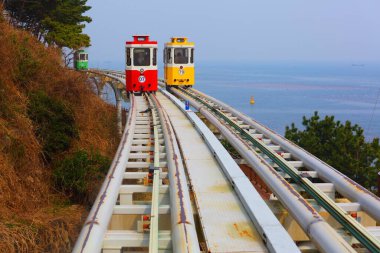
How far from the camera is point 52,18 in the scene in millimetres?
34312

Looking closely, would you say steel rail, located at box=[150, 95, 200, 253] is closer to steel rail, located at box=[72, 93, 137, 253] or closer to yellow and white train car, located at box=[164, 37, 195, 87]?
steel rail, located at box=[72, 93, 137, 253]

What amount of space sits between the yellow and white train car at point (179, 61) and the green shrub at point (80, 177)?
13.0m

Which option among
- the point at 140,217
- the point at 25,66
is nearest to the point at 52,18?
the point at 25,66

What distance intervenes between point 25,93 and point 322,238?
467 inches

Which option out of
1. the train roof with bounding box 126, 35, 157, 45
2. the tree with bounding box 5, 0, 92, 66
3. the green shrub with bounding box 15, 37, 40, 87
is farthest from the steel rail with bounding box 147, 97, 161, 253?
the tree with bounding box 5, 0, 92, 66

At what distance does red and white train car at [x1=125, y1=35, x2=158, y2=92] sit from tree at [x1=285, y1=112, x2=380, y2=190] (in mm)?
8332

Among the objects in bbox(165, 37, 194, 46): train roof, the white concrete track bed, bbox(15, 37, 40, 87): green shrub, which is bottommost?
the white concrete track bed

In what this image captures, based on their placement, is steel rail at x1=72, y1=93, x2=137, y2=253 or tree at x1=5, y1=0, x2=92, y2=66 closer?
steel rail at x1=72, y1=93, x2=137, y2=253

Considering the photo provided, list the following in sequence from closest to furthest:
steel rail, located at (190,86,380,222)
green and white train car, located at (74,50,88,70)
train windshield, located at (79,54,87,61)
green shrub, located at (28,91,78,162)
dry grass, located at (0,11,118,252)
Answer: steel rail, located at (190,86,380,222) → dry grass, located at (0,11,118,252) → green shrub, located at (28,91,78,162) → green and white train car, located at (74,50,88,70) → train windshield, located at (79,54,87,61)

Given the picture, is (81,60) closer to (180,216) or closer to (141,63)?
(141,63)

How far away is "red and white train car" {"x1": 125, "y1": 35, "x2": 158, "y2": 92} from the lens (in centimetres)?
2231

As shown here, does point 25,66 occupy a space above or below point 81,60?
below

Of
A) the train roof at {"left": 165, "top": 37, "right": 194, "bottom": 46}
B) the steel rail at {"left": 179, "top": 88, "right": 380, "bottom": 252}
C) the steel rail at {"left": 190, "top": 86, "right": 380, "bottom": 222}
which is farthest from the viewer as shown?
the train roof at {"left": 165, "top": 37, "right": 194, "bottom": 46}

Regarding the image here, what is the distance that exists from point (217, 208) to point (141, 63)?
16832 millimetres
